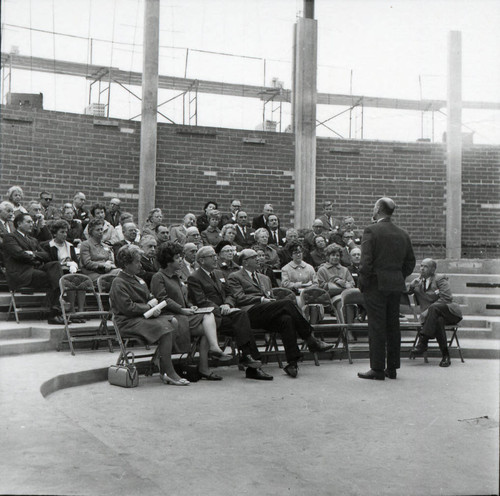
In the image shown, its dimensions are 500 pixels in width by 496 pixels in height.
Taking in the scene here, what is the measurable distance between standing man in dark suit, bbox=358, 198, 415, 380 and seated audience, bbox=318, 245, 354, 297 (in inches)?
75.7

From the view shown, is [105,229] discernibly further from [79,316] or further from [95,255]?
[79,316]

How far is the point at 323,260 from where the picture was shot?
939cm

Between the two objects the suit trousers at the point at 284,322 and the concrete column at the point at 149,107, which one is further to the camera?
the concrete column at the point at 149,107

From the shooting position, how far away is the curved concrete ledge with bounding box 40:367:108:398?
16.7 feet

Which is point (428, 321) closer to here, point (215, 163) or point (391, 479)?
point (391, 479)

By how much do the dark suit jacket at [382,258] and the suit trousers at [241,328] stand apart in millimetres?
1159

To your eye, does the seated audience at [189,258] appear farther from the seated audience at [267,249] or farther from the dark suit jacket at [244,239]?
the dark suit jacket at [244,239]

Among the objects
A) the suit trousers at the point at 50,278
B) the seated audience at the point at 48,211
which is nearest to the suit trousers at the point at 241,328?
the suit trousers at the point at 50,278

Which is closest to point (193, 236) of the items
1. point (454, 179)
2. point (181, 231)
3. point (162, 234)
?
point (162, 234)

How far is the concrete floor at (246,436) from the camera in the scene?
3.15m

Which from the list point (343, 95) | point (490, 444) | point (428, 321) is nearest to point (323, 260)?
point (428, 321)

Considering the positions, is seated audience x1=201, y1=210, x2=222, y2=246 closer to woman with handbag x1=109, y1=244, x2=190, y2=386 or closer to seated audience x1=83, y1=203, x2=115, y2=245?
seated audience x1=83, y1=203, x2=115, y2=245

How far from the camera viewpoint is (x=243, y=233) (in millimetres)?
9953

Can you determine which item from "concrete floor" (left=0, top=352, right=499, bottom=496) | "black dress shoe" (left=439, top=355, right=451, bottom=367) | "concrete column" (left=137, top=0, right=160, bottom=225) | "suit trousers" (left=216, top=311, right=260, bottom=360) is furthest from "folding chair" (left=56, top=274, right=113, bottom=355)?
"concrete column" (left=137, top=0, right=160, bottom=225)
